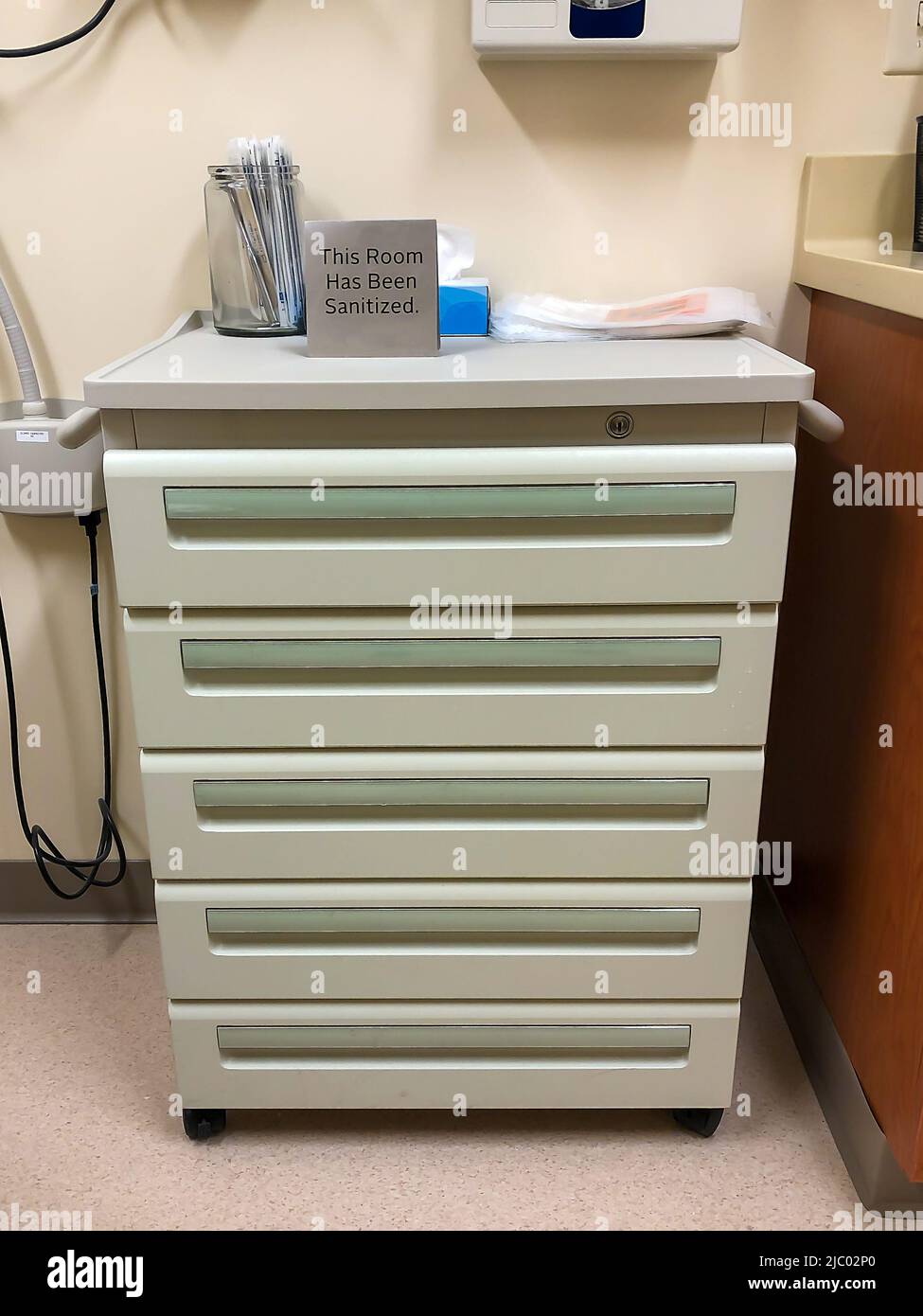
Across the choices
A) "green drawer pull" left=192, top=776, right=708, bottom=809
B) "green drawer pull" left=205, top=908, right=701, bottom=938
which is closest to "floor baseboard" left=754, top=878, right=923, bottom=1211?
"green drawer pull" left=205, top=908, right=701, bottom=938

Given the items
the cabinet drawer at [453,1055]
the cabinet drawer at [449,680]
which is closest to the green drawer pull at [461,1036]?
the cabinet drawer at [453,1055]

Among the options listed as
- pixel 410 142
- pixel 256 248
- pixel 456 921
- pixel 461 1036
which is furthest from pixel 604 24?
pixel 461 1036

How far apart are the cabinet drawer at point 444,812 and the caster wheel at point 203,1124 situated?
0.33m

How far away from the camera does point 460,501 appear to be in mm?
989

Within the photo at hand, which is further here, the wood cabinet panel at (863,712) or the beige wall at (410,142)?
the beige wall at (410,142)

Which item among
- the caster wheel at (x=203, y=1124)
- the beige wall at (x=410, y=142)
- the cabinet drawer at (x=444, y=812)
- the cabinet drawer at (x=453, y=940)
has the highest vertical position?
the beige wall at (x=410, y=142)

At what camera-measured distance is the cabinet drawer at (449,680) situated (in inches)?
40.8

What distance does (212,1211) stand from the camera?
1.18m

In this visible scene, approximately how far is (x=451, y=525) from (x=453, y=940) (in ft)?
1.50

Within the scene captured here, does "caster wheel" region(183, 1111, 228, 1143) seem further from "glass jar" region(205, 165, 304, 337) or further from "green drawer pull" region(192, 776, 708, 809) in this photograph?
"glass jar" region(205, 165, 304, 337)

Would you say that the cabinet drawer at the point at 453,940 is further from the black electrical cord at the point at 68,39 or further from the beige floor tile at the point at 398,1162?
the black electrical cord at the point at 68,39

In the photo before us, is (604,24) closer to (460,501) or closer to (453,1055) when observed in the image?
(460,501)
